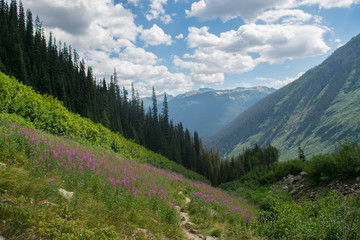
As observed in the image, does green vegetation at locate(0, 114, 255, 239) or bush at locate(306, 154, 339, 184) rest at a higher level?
green vegetation at locate(0, 114, 255, 239)

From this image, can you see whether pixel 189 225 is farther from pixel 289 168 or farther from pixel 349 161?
pixel 289 168

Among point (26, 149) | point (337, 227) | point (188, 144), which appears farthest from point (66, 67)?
point (337, 227)

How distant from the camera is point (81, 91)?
59406 millimetres

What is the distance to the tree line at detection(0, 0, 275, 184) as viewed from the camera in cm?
4764

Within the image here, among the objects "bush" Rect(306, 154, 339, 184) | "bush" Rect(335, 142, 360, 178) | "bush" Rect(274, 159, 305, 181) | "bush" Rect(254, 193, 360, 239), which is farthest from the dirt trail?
"bush" Rect(274, 159, 305, 181)

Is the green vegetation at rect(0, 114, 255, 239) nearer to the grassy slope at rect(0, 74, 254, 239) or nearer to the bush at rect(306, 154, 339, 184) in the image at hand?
the grassy slope at rect(0, 74, 254, 239)

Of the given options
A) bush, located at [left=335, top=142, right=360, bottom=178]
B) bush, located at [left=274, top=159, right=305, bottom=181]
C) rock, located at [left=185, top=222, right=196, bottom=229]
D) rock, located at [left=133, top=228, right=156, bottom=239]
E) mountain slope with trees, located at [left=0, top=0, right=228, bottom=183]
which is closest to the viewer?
rock, located at [left=133, top=228, right=156, bottom=239]

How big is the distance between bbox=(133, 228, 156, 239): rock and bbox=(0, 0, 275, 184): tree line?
4323 centimetres

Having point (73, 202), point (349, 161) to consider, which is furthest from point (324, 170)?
point (73, 202)

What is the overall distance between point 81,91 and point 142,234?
205 ft

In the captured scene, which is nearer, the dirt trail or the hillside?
the hillside

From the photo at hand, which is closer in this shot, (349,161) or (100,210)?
(100,210)

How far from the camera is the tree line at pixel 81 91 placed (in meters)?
47.6

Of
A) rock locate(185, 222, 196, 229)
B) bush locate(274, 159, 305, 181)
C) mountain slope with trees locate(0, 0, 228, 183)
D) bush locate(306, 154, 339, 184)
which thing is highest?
mountain slope with trees locate(0, 0, 228, 183)
